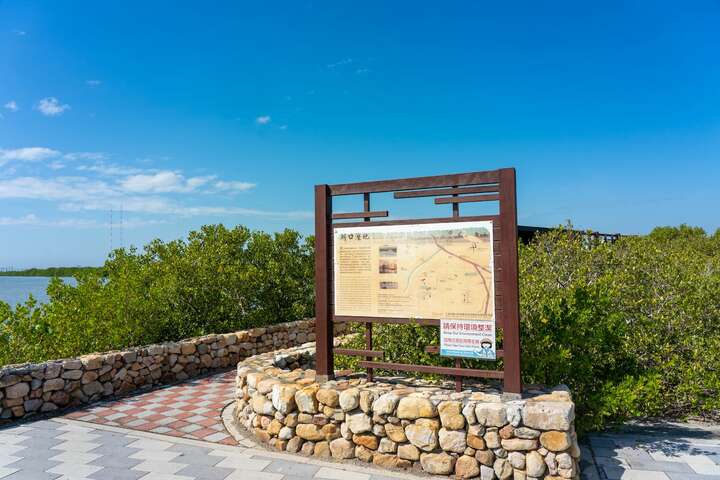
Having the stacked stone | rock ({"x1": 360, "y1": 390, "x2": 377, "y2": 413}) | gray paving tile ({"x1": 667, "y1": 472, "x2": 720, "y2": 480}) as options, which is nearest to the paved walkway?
→ gray paving tile ({"x1": 667, "y1": 472, "x2": 720, "y2": 480})

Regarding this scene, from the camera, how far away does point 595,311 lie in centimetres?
596

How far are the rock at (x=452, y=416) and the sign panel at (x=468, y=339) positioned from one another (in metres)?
0.60

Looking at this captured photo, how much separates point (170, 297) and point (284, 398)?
630cm

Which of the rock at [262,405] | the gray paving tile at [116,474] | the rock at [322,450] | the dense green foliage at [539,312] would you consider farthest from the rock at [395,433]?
the gray paving tile at [116,474]

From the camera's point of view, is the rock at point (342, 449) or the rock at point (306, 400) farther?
the rock at point (306, 400)

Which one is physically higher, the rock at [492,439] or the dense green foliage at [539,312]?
the dense green foliage at [539,312]

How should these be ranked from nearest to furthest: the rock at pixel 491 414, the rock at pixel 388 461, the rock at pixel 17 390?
the rock at pixel 491 414, the rock at pixel 388 461, the rock at pixel 17 390

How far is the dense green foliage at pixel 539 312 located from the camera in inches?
221

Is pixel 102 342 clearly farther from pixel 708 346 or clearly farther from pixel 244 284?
pixel 708 346

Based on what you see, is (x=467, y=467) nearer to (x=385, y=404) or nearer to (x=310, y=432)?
(x=385, y=404)

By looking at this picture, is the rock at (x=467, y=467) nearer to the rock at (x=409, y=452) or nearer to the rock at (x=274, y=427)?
the rock at (x=409, y=452)

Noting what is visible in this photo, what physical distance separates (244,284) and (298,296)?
1.82 meters

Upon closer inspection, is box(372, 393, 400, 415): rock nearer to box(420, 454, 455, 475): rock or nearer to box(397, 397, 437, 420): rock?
box(397, 397, 437, 420): rock

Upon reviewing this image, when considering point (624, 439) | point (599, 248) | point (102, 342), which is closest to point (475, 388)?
point (624, 439)
